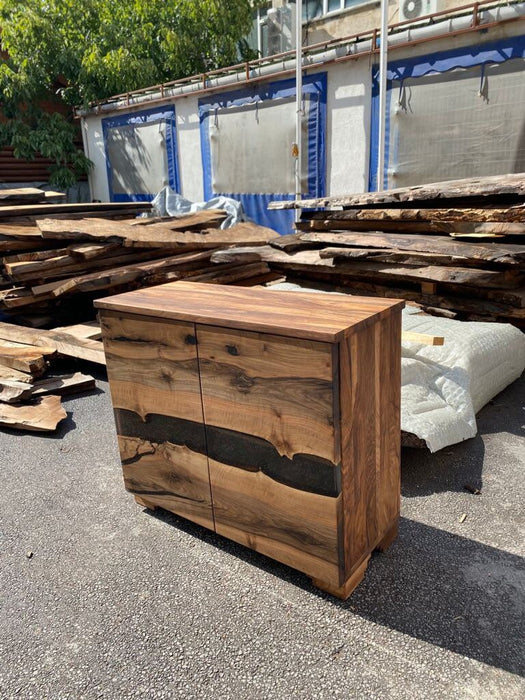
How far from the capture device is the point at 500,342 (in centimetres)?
425

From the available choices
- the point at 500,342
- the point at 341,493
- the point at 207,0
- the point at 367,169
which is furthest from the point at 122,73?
the point at 341,493

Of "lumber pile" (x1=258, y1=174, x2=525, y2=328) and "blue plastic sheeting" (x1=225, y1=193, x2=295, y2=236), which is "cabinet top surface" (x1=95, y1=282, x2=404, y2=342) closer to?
"lumber pile" (x1=258, y1=174, x2=525, y2=328)

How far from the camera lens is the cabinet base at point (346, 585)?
7.48 ft

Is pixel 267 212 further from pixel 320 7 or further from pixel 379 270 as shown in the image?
pixel 320 7

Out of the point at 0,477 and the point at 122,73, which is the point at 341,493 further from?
the point at 122,73

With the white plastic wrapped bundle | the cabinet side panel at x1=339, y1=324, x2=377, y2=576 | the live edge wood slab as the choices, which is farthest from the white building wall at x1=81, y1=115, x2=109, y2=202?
the cabinet side panel at x1=339, y1=324, x2=377, y2=576

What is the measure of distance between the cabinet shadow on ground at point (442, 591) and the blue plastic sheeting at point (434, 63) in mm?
7239

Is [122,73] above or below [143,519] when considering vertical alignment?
above

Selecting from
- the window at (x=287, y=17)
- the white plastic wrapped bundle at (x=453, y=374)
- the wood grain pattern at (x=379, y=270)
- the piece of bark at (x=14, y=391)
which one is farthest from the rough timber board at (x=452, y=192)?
the window at (x=287, y=17)

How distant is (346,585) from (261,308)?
123 cm

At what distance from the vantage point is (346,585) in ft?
7.47

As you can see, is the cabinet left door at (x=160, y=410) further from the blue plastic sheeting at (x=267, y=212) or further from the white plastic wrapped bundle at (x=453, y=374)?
the blue plastic sheeting at (x=267, y=212)

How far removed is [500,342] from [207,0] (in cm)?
1515

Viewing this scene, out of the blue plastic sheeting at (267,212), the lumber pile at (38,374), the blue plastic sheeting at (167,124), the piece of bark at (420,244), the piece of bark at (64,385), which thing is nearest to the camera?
the lumber pile at (38,374)
